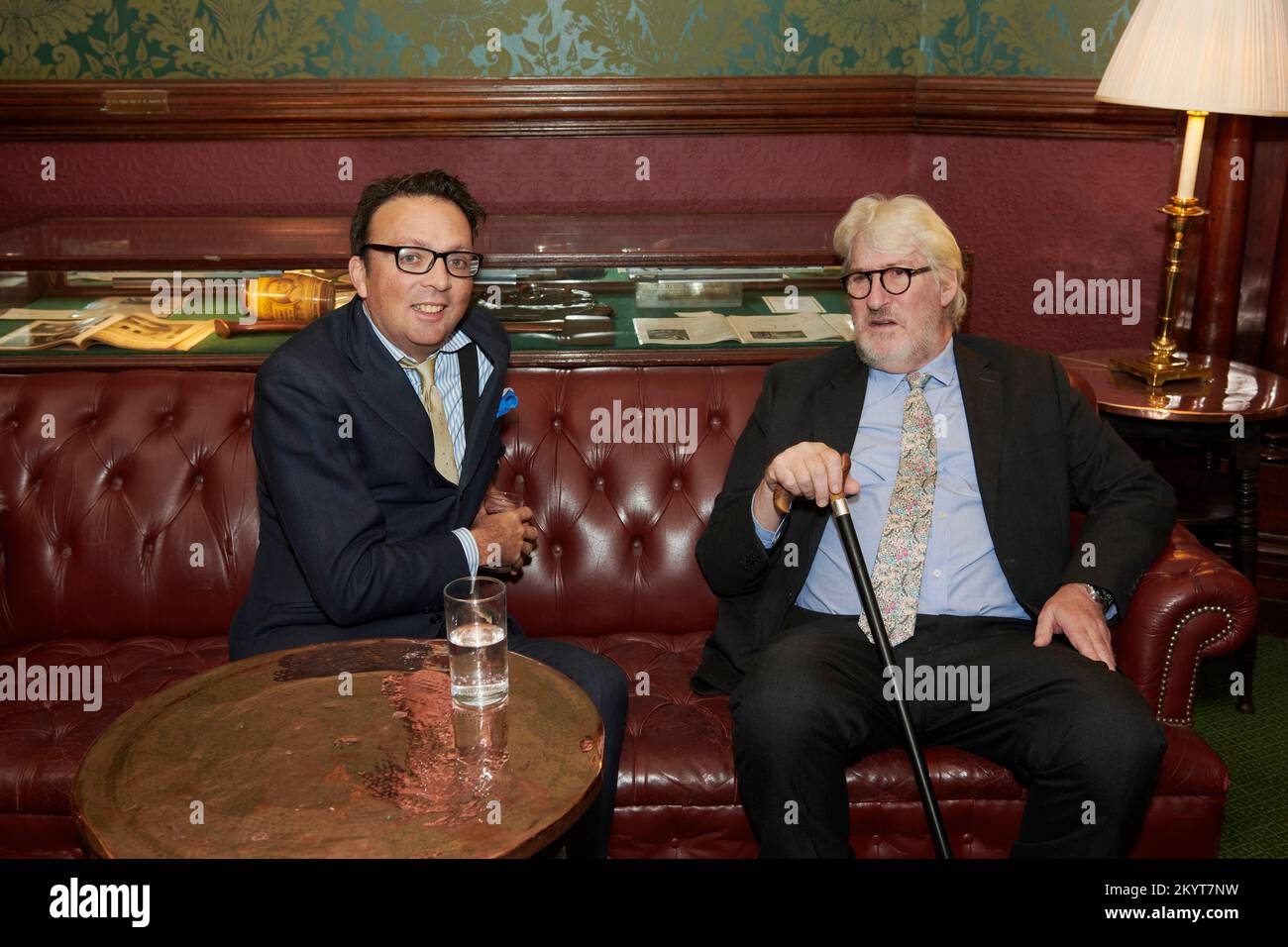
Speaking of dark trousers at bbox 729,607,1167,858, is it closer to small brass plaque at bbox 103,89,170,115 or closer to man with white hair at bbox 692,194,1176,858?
man with white hair at bbox 692,194,1176,858

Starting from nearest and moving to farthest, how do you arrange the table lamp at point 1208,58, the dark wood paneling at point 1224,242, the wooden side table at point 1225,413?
the table lamp at point 1208,58
the wooden side table at point 1225,413
the dark wood paneling at point 1224,242

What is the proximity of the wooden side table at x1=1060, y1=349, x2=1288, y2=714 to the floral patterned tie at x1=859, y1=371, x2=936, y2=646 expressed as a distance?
95 cm

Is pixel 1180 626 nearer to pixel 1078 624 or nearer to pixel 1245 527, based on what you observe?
pixel 1078 624

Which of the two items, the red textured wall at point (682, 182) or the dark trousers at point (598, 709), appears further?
the red textured wall at point (682, 182)

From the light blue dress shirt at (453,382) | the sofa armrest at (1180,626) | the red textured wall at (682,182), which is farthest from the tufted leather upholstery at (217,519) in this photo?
the red textured wall at (682,182)

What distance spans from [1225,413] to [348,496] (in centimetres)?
227

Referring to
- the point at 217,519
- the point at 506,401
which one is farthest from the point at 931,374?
the point at 217,519

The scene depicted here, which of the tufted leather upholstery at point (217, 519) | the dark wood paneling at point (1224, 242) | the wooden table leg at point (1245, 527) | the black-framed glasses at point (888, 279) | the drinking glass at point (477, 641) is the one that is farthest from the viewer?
the dark wood paneling at point (1224, 242)

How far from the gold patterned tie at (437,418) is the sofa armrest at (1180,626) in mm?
1394

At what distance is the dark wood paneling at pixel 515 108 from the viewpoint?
4.36 m

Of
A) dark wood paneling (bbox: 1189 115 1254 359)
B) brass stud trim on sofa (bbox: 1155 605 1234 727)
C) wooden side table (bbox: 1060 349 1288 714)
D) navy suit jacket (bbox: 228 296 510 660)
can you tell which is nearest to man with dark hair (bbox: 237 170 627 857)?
navy suit jacket (bbox: 228 296 510 660)

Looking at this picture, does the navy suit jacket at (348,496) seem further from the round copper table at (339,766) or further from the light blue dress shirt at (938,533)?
the light blue dress shirt at (938,533)
